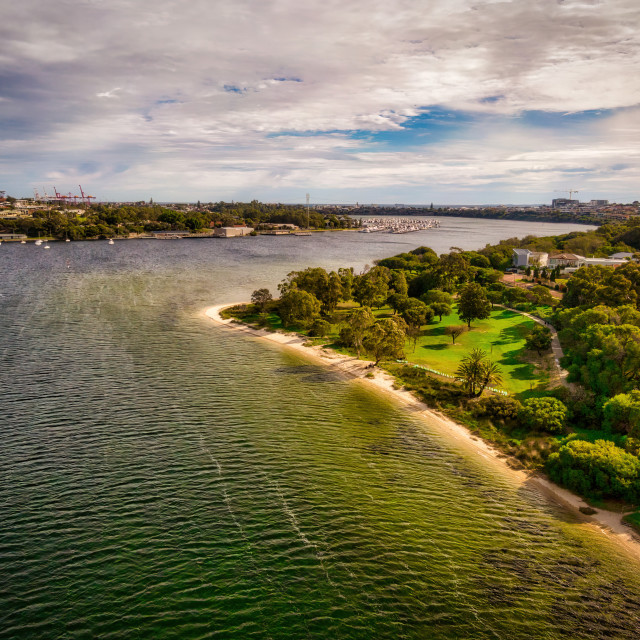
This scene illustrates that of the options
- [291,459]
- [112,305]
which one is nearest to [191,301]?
[112,305]

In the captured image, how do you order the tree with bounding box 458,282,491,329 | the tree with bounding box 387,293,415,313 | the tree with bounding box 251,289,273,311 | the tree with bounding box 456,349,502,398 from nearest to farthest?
the tree with bounding box 456,349,502,398, the tree with bounding box 458,282,491,329, the tree with bounding box 387,293,415,313, the tree with bounding box 251,289,273,311

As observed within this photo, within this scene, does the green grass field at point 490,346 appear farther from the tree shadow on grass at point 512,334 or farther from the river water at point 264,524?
the river water at point 264,524

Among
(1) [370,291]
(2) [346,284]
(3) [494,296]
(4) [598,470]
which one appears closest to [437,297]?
(1) [370,291]

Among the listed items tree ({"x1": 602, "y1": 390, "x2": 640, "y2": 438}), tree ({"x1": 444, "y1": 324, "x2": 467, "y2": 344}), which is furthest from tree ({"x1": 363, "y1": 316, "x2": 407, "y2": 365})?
tree ({"x1": 602, "y1": 390, "x2": 640, "y2": 438})

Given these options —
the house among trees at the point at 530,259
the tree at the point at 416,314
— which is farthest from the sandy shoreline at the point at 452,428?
the house among trees at the point at 530,259

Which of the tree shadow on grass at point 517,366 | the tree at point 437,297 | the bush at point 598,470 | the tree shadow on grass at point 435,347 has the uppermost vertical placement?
the tree at point 437,297

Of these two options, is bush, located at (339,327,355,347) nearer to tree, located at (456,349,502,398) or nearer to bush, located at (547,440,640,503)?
tree, located at (456,349,502,398)
